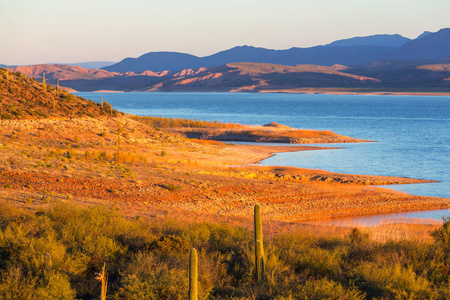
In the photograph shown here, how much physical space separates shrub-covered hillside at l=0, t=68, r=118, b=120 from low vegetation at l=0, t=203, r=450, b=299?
27644 millimetres

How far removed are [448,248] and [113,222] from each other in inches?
362

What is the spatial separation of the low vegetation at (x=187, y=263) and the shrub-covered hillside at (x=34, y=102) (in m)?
27.6

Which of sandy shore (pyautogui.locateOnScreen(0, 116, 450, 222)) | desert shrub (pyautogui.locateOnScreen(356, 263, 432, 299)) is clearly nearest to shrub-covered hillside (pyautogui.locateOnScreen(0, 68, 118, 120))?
sandy shore (pyautogui.locateOnScreen(0, 116, 450, 222))

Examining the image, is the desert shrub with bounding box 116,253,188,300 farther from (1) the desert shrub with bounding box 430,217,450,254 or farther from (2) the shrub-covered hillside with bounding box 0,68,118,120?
(2) the shrub-covered hillside with bounding box 0,68,118,120

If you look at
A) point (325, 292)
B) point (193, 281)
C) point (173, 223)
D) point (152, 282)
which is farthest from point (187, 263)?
point (173, 223)

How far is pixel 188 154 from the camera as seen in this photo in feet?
130

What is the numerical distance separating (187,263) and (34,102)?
118 feet

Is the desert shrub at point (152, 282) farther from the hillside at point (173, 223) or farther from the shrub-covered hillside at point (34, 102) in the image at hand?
the shrub-covered hillside at point (34, 102)

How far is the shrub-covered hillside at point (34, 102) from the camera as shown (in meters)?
39.9

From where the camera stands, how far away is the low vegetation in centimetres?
953

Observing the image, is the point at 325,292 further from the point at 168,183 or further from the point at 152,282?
the point at 168,183

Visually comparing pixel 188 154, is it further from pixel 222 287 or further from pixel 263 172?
pixel 222 287

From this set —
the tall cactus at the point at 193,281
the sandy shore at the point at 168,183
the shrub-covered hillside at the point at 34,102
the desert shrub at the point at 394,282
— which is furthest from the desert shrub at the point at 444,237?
the shrub-covered hillside at the point at 34,102

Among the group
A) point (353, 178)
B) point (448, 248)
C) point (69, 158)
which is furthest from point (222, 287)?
point (353, 178)
